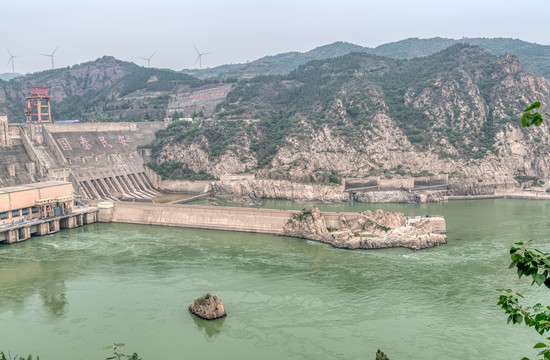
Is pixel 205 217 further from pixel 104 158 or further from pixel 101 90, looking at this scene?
pixel 101 90

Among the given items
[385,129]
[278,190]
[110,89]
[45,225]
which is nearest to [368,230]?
[278,190]

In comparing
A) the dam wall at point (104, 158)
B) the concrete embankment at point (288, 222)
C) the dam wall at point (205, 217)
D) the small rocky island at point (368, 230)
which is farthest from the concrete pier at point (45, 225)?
the small rocky island at point (368, 230)

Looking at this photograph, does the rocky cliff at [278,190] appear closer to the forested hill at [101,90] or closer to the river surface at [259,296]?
the river surface at [259,296]

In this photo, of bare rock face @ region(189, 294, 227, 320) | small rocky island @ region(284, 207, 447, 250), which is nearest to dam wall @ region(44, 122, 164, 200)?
small rocky island @ region(284, 207, 447, 250)

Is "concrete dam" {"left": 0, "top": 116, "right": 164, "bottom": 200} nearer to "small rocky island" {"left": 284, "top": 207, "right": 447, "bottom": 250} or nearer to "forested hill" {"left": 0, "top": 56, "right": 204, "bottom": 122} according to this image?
"forested hill" {"left": 0, "top": 56, "right": 204, "bottom": 122}

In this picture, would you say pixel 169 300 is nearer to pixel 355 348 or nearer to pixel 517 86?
pixel 355 348
